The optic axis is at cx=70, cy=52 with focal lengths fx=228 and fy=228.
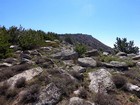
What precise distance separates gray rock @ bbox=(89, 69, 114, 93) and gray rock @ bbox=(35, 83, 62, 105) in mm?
1822

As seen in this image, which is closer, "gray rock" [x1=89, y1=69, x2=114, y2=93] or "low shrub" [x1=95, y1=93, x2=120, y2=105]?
"low shrub" [x1=95, y1=93, x2=120, y2=105]

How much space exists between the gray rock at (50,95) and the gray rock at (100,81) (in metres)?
1.82

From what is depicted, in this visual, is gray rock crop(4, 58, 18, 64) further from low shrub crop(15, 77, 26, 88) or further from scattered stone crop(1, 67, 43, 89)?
low shrub crop(15, 77, 26, 88)

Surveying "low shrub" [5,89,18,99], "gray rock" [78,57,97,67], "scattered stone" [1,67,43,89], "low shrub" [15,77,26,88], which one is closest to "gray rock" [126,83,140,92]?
"gray rock" [78,57,97,67]

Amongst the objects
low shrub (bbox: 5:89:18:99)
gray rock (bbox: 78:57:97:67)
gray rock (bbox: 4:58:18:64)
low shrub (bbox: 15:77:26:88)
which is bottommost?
low shrub (bbox: 5:89:18:99)

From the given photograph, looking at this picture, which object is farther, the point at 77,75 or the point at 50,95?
the point at 77,75

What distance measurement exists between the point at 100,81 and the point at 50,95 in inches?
116

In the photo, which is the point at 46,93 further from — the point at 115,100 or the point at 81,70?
the point at 81,70

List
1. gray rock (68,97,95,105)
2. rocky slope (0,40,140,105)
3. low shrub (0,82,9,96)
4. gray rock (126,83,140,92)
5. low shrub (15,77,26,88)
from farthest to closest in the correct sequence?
gray rock (126,83,140,92) → low shrub (15,77,26,88) → low shrub (0,82,9,96) → rocky slope (0,40,140,105) → gray rock (68,97,95,105)

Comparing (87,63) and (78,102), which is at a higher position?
(87,63)

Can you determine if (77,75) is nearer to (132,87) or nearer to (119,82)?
(119,82)

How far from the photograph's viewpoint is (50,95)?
9375 millimetres

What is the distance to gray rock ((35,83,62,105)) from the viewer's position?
29.7ft

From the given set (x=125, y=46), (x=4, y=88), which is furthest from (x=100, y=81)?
(x=125, y=46)
